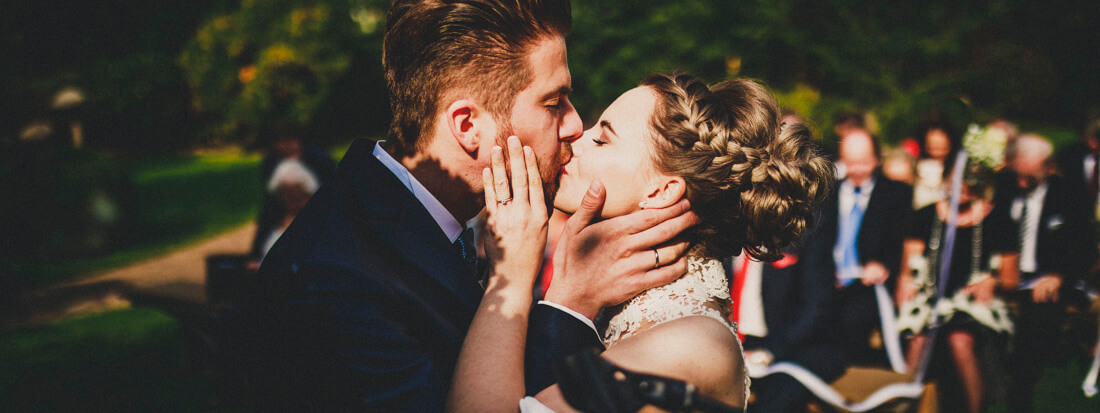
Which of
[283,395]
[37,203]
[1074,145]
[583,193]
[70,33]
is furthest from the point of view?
[37,203]

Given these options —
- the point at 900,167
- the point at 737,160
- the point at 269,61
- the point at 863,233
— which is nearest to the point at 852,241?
the point at 863,233

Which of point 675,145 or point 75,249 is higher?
point 675,145

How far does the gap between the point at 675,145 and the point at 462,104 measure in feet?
2.68

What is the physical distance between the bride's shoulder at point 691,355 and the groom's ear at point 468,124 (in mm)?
902

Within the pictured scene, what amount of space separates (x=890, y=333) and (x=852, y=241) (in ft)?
2.78

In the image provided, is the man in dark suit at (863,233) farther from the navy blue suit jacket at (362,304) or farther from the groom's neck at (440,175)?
the navy blue suit jacket at (362,304)

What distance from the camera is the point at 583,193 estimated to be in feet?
8.68

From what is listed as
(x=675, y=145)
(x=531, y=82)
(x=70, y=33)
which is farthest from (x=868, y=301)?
(x=70, y=33)

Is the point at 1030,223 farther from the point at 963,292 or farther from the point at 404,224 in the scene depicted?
the point at 404,224

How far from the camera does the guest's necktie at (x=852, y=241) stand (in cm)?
555

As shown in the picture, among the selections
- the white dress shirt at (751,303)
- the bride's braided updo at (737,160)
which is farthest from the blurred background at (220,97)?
the white dress shirt at (751,303)

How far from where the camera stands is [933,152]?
6.49 meters

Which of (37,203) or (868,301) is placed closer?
(868,301)

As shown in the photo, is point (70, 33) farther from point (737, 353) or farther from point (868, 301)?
point (868, 301)
